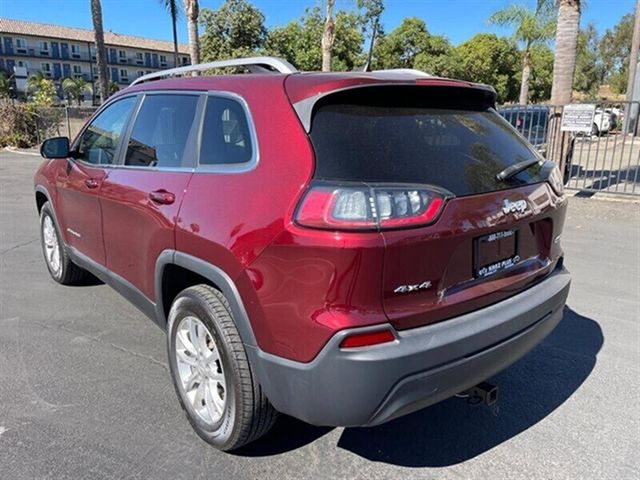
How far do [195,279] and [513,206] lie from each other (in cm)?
163

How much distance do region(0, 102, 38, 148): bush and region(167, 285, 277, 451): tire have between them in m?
22.7

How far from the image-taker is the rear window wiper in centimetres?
251

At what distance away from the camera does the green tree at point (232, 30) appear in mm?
31234

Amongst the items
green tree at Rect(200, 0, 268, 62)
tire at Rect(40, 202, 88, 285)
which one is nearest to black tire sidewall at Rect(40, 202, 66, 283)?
tire at Rect(40, 202, 88, 285)

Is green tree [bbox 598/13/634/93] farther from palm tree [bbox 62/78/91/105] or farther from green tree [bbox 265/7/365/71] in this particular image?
palm tree [bbox 62/78/91/105]

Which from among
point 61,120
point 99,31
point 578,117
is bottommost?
point 61,120

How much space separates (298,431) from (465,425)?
92cm

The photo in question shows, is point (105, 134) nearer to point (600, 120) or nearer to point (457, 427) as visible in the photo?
point (457, 427)

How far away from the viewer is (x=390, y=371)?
6.59ft

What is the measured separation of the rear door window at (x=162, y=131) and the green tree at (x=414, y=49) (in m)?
38.8

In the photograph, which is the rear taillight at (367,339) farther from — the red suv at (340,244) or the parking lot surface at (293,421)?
the parking lot surface at (293,421)

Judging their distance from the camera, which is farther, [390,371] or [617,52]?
[617,52]

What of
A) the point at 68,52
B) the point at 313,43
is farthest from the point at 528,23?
the point at 68,52

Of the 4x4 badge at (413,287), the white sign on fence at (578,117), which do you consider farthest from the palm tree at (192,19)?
the 4x4 badge at (413,287)
